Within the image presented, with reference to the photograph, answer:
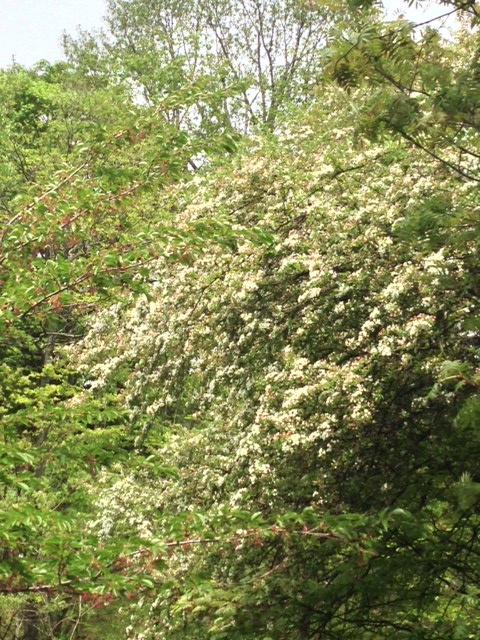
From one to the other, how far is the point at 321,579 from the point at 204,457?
228 cm

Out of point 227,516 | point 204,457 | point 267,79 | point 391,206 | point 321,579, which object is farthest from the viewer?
point 267,79

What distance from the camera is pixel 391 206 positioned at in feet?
27.2

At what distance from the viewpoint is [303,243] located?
8711 millimetres

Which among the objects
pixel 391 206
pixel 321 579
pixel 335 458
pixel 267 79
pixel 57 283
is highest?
pixel 267 79

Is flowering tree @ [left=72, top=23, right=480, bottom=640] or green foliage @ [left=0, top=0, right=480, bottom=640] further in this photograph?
flowering tree @ [left=72, top=23, right=480, bottom=640]

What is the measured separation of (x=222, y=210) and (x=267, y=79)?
20039 millimetres

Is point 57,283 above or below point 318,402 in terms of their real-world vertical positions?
above

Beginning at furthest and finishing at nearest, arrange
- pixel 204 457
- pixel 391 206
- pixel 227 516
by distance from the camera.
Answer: pixel 204 457 < pixel 391 206 < pixel 227 516

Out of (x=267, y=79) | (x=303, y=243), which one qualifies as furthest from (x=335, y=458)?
(x=267, y=79)

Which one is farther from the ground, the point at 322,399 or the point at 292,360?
the point at 292,360

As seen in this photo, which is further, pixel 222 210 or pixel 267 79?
pixel 267 79

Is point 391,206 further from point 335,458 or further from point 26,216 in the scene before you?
point 26,216

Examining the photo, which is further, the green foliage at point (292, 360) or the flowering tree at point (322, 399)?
the flowering tree at point (322, 399)

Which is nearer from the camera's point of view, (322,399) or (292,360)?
(322,399)
